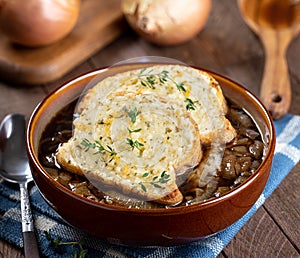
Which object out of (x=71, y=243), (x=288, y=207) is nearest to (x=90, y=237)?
(x=71, y=243)

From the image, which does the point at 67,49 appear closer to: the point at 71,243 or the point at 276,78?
the point at 276,78

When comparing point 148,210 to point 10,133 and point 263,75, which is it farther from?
point 263,75

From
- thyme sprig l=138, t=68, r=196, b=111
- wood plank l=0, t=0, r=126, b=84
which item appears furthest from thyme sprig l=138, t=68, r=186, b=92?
wood plank l=0, t=0, r=126, b=84

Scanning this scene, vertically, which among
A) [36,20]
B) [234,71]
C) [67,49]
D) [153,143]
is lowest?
[234,71]

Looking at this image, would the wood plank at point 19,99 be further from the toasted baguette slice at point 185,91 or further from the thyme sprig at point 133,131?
the thyme sprig at point 133,131

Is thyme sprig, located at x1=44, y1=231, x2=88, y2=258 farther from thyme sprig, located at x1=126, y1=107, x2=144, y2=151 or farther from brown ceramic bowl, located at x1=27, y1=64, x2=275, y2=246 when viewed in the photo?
thyme sprig, located at x1=126, y1=107, x2=144, y2=151

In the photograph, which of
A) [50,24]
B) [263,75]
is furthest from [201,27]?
[50,24]
